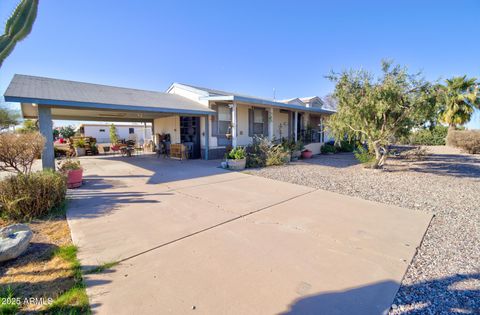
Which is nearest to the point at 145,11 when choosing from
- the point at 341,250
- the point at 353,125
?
the point at 353,125

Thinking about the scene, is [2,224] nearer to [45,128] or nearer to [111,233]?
[111,233]

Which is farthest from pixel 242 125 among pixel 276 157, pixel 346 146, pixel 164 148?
Result: pixel 346 146

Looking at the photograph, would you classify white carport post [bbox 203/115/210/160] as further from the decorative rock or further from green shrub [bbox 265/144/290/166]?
the decorative rock

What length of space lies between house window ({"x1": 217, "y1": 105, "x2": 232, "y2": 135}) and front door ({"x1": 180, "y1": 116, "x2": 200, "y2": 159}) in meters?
1.33

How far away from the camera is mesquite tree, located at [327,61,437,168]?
7434mm

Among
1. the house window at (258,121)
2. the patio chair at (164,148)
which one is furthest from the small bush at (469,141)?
the patio chair at (164,148)

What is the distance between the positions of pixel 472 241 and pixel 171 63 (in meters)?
17.4

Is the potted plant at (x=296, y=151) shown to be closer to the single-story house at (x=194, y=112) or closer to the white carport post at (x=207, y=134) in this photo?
the single-story house at (x=194, y=112)

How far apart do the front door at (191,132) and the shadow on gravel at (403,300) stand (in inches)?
443

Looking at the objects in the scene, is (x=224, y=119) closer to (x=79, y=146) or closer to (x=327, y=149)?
(x=327, y=149)

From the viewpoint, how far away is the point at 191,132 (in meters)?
13.1

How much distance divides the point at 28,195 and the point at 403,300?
19.5 feet

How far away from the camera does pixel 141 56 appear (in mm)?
13023

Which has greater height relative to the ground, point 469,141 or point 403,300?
point 469,141
